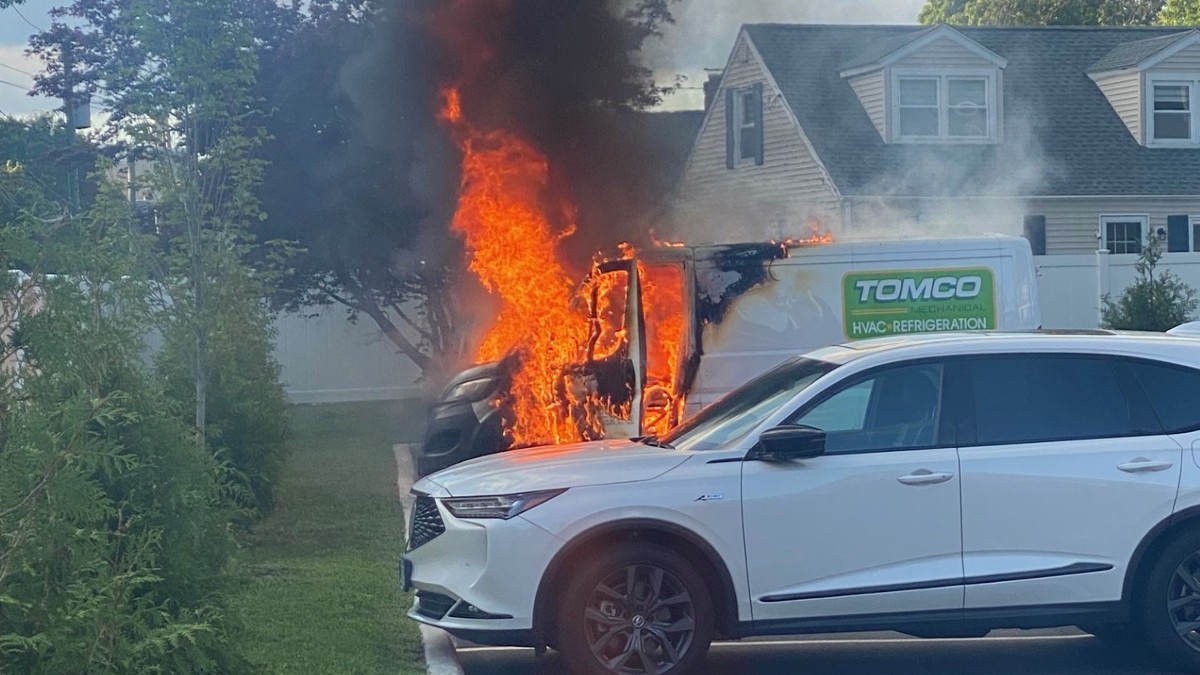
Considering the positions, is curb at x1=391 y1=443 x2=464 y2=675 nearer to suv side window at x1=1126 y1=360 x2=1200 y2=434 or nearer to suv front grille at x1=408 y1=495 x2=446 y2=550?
suv front grille at x1=408 y1=495 x2=446 y2=550

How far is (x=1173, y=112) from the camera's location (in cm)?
2566

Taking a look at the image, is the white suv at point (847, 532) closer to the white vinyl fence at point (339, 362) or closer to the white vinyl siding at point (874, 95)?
the white vinyl fence at point (339, 362)

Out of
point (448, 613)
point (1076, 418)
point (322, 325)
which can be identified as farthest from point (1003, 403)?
point (322, 325)

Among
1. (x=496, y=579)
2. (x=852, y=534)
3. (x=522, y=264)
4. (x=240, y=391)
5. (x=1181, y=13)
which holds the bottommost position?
(x=496, y=579)

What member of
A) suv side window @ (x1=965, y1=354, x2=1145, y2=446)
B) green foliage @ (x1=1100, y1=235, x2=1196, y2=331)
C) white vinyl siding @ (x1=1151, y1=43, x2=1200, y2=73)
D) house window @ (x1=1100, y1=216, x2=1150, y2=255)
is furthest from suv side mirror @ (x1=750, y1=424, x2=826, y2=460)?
white vinyl siding @ (x1=1151, y1=43, x2=1200, y2=73)

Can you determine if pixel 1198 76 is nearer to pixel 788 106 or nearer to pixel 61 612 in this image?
pixel 788 106

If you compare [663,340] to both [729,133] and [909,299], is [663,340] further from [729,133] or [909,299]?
[729,133]

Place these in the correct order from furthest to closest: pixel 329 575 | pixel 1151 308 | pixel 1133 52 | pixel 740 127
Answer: pixel 1133 52, pixel 740 127, pixel 1151 308, pixel 329 575

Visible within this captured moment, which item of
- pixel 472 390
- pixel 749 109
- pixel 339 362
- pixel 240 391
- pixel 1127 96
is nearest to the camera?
pixel 240 391

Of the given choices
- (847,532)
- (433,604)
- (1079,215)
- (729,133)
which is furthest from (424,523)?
(1079,215)

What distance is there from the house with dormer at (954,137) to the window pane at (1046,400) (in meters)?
15.2

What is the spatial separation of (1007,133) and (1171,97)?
3875mm

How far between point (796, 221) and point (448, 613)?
57.0ft

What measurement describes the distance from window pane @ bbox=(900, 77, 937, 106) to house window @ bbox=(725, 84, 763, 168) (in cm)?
266
